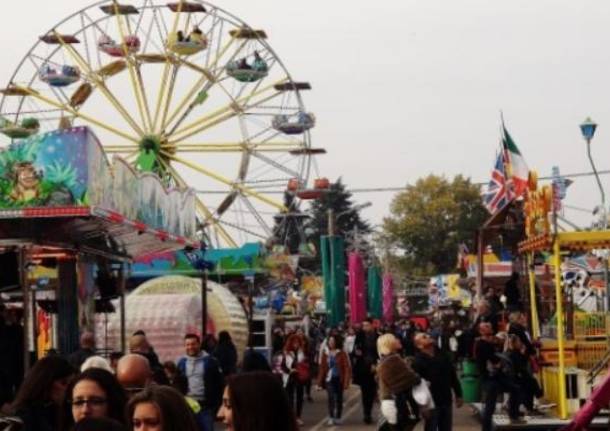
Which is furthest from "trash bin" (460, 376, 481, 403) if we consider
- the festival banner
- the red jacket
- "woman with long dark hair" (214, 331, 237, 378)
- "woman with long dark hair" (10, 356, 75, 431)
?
the festival banner

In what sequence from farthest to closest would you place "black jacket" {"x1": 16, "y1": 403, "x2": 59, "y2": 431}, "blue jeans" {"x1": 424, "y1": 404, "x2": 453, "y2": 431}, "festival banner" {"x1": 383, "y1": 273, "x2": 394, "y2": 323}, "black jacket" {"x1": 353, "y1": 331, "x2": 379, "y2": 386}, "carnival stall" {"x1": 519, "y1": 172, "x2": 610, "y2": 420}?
"festival banner" {"x1": 383, "y1": 273, "x2": 394, "y2": 323}, "black jacket" {"x1": 353, "y1": 331, "x2": 379, "y2": 386}, "carnival stall" {"x1": 519, "y1": 172, "x2": 610, "y2": 420}, "blue jeans" {"x1": 424, "y1": 404, "x2": 453, "y2": 431}, "black jacket" {"x1": 16, "y1": 403, "x2": 59, "y2": 431}

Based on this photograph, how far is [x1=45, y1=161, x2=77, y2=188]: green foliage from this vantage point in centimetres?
1703

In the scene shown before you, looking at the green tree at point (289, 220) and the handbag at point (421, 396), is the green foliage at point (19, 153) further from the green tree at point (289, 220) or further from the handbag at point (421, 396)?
the green tree at point (289, 220)

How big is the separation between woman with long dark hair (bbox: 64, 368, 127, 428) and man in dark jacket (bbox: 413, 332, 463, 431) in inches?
351

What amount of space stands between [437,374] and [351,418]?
1049 cm

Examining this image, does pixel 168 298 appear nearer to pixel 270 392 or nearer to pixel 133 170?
pixel 133 170

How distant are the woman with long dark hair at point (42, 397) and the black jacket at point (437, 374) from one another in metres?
7.88

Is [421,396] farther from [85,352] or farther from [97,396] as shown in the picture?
[97,396]

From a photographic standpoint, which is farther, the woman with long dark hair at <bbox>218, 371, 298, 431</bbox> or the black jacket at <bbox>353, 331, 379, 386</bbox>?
the black jacket at <bbox>353, 331, 379, 386</bbox>

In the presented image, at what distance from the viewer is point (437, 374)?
15500 mm

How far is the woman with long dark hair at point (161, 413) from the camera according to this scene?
5602 mm

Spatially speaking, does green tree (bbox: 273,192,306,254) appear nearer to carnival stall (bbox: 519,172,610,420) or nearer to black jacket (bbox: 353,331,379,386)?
black jacket (bbox: 353,331,379,386)

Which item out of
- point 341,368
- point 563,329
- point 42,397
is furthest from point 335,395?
point 42,397

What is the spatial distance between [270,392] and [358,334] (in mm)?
20931
